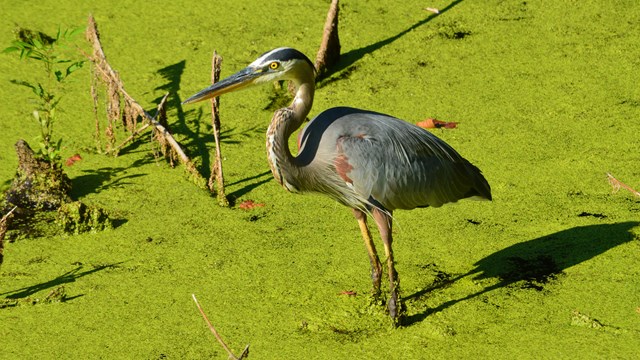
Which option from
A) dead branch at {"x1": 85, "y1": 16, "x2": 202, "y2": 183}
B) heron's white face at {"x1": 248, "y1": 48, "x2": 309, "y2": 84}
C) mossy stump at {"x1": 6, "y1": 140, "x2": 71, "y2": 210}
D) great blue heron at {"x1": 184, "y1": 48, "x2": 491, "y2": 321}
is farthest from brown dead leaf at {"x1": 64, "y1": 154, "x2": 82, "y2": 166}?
heron's white face at {"x1": 248, "y1": 48, "x2": 309, "y2": 84}

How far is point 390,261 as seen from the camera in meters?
4.07

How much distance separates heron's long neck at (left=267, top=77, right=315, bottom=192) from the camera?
4.01m

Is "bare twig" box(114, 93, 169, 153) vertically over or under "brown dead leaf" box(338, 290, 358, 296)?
over

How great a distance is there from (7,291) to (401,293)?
1.76 m

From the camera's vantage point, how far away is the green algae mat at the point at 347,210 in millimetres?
4082

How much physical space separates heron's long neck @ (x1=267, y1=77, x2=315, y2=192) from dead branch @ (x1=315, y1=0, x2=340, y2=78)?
73.2 inches

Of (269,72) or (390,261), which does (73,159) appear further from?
(390,261)

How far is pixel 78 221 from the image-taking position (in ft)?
15.7

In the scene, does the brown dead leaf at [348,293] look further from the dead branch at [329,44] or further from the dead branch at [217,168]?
the dead branch at [329,44]

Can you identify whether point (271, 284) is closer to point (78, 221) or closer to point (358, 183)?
point (358, 183)

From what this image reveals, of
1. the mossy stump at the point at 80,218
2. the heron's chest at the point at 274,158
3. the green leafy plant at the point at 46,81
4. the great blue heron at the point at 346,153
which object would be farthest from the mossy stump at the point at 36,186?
the heron's chest at the point at 274,158

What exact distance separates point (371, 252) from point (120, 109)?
198cm

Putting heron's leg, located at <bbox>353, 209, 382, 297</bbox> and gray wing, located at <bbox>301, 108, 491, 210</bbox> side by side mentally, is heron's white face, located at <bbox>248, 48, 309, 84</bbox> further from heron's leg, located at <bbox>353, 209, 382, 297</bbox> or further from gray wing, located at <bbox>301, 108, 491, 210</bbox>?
heron's leg, located at <bbox>353, 209, 382, 297</bbox>

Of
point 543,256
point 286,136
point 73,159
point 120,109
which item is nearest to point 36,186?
point 73,159
